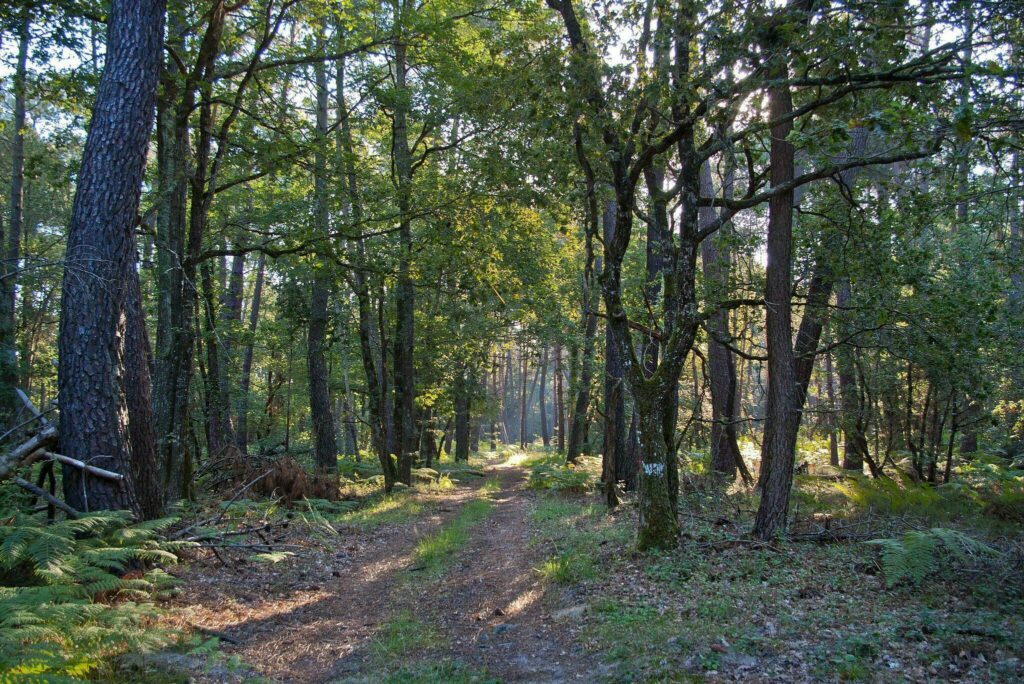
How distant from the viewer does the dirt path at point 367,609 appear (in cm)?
543

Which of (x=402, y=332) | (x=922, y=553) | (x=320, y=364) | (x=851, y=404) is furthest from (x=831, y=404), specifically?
(x=320, y=364)

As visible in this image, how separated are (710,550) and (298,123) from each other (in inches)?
374

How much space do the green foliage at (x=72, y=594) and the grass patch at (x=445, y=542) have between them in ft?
11.9

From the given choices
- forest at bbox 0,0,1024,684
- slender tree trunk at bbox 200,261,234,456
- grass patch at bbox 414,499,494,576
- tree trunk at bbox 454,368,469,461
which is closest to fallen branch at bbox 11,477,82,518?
forest at bbox 0,0,1024,684

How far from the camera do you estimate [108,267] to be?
6344mm

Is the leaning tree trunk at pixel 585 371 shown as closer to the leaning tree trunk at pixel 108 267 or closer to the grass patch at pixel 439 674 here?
the leaning tree trunk at pixel 108 267

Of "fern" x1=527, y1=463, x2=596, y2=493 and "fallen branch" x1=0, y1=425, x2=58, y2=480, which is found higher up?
"fallen branch" x1=0, y1=425, x2=58, y2=480

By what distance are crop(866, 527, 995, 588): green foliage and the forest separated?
0.04 m

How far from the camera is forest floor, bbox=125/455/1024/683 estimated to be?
471 centimetres

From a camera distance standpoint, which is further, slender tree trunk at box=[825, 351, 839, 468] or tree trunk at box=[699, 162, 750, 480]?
tree trunk at box=[699, 162, 750, 480]

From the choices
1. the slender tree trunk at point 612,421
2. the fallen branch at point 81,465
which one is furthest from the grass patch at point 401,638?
the slender tree trunk at point 612,421

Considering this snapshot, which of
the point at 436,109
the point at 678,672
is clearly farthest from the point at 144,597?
the point at 436,109

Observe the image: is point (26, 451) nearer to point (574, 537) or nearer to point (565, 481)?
point (574, 537)

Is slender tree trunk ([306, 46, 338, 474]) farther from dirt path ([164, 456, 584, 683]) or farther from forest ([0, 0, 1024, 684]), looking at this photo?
dirt path ([164, 456, 584, 683])
